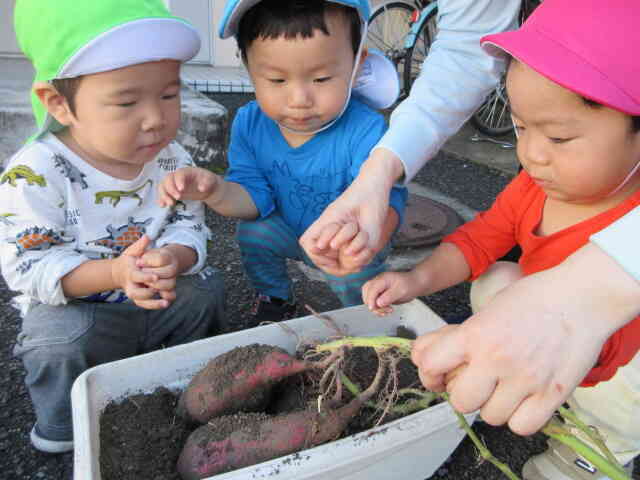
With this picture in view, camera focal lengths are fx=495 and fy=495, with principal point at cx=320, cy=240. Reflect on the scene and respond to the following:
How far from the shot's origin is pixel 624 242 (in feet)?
1.93

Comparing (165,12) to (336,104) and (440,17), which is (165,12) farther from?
(440,17)

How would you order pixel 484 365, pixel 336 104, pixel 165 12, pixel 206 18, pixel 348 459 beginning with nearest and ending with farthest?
pixel 484 365 → pixel 348 459 → pixel 165 12 → pixel 336 104 → pixel 206 18

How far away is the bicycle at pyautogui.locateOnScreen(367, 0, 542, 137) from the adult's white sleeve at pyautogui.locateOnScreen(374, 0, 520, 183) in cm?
205

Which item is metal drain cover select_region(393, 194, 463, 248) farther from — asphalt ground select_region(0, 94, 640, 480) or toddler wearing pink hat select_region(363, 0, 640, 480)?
toddler wearing pink hat select_region(363, 0, 640, 480)

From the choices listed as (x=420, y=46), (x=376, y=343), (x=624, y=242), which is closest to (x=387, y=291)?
(x=376, y=343)

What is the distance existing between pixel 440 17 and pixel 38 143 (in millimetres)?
1145

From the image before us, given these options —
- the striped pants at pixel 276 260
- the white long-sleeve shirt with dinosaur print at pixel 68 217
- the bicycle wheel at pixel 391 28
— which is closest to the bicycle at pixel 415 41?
the bicycle wheel at pixel 391 28

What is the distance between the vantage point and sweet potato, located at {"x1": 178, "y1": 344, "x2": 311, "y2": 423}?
1.00m

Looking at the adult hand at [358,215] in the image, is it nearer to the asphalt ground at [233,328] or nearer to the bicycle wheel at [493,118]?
the asphalt ground at [233,328]

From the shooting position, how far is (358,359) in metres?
1.17

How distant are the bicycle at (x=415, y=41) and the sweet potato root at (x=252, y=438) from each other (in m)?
2.89

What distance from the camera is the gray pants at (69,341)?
117 centimetres

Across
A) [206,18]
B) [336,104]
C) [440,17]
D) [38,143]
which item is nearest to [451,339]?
[336,104]

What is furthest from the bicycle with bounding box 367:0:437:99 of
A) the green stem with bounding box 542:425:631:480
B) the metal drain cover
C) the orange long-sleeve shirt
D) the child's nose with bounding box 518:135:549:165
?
the green stem with bounding box 542:425:631:480
